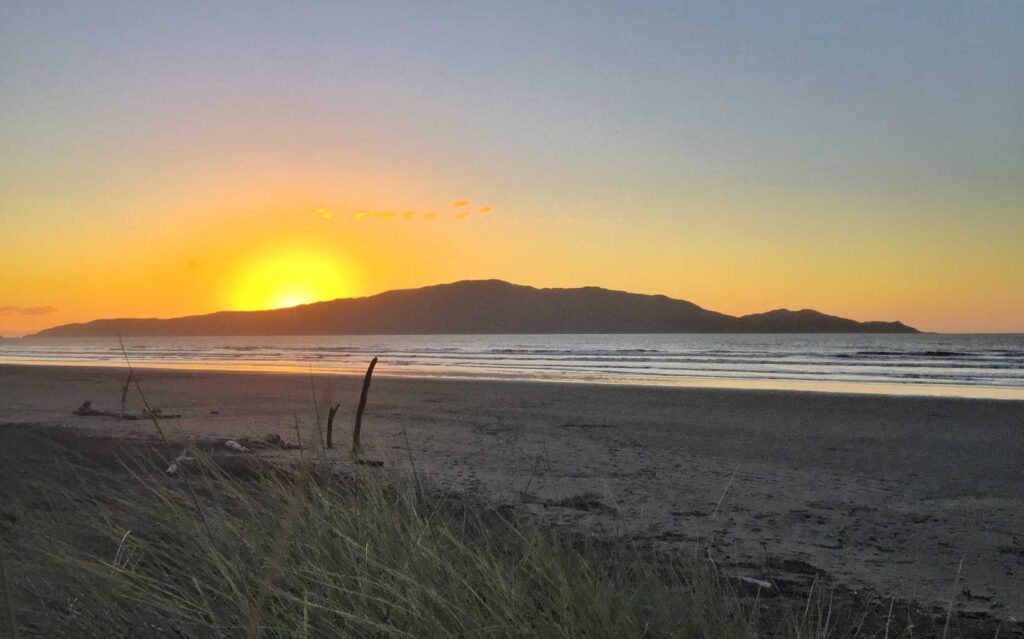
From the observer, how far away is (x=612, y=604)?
2836mm

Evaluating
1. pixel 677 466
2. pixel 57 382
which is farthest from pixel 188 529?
pixel 57 382

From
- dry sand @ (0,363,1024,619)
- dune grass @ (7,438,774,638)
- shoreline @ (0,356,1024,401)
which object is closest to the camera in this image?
dune grass @ (7,438,774,638)

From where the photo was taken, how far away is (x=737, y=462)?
432 inches

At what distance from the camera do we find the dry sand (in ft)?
20.0

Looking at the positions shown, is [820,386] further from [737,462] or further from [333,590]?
[333,590]

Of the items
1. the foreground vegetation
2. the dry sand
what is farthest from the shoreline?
the foreground vegetation

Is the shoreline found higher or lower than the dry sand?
higher

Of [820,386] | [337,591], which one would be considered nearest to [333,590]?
[337,591]

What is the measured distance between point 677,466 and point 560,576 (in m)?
8.21

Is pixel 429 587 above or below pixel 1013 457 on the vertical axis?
above

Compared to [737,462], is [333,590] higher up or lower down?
higher up

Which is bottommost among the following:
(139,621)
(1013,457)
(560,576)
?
(1013,457)

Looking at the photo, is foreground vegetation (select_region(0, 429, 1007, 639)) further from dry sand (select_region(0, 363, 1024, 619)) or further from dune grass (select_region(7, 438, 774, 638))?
dry sand (select_region(0, 363, 1024, 619))

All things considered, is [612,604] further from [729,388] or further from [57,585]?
[729,388]
